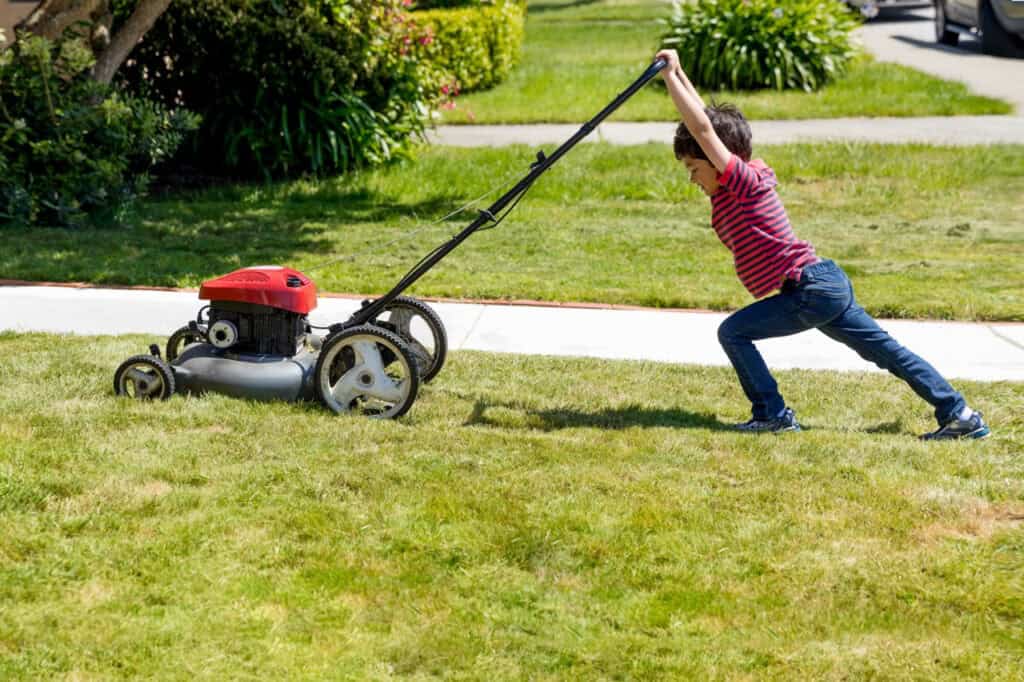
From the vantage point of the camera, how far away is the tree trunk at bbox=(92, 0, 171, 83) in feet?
35.6

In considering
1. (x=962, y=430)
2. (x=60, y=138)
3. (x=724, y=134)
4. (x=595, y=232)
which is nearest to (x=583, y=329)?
(x=724, y=134)

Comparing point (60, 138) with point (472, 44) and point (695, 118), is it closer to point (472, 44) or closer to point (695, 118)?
point (695, 118)

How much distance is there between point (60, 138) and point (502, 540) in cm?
669

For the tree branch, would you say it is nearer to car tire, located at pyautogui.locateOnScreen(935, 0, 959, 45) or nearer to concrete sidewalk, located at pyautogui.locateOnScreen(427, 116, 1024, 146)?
concrete sidewalk, located at pyautogui.locateOnScreen(427, 116, 1024, 146)

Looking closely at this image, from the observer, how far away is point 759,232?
573cm

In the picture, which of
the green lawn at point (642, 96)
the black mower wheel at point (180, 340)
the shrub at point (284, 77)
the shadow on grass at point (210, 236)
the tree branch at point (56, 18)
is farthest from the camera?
the green lawn at point (642, 96)

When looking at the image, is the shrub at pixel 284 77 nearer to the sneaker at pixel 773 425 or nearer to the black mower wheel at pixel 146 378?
the black mower wheel at pixel 146 378

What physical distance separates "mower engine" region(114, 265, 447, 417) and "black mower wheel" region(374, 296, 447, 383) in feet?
0.53

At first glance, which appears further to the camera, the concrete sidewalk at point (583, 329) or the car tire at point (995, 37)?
the car tire at point (995, 37)

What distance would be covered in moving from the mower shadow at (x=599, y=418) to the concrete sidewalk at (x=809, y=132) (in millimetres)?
7897

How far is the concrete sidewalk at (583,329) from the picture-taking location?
726cm

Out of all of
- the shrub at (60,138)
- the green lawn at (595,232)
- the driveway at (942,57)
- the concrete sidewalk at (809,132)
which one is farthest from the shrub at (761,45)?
the shrub at (60,138)

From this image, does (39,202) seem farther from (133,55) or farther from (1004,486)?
(1004,486)

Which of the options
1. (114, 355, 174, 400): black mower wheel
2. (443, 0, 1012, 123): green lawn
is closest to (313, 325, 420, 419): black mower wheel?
(114, 355, 174, 400): black mower wheel
